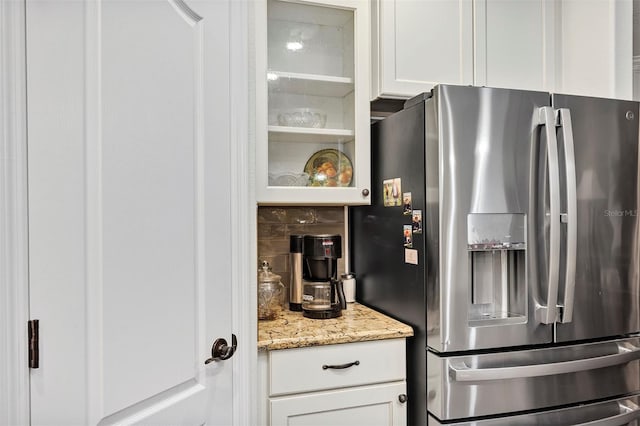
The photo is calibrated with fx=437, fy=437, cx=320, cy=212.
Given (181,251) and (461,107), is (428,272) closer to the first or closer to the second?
(461,107)

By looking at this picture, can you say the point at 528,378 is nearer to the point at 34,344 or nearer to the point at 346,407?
the point at 346,407

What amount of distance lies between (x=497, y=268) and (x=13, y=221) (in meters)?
1.45

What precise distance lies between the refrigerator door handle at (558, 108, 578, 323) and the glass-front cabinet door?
0.75 metres

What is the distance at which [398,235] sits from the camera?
1747 mm

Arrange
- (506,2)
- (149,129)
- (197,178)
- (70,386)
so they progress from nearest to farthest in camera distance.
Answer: (70,386)
(149,129)
(197,178)
(506,2)

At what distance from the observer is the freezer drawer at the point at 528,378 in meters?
1.46

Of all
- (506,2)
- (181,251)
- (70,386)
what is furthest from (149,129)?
(506,2)

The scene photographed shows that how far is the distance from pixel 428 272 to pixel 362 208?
651 mm

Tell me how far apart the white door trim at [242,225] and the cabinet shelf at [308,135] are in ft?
1.74

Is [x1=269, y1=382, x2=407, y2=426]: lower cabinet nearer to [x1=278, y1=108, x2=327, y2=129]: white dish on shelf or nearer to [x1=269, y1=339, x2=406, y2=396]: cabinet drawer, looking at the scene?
[x1=269, y1=339, x2=406, y2=396]: cabinet drawer

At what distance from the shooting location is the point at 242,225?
126 centimetres

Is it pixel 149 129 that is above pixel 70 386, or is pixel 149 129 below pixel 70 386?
above

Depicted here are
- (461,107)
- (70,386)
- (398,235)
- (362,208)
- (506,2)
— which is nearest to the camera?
(70,386)

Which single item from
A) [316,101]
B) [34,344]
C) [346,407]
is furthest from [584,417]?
[34,344]
